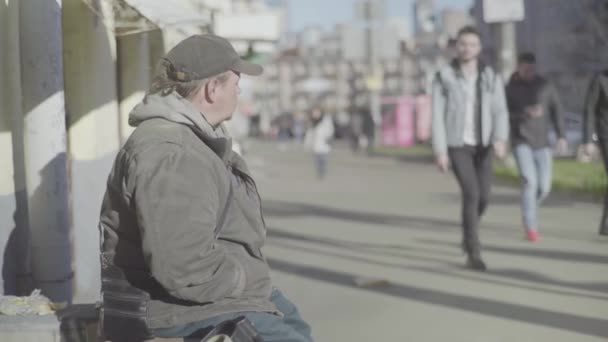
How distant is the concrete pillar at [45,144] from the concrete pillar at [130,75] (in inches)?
175

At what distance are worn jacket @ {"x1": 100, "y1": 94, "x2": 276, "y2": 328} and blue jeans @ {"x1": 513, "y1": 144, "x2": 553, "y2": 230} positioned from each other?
24.6 feet

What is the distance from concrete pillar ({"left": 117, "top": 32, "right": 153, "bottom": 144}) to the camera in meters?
10.8

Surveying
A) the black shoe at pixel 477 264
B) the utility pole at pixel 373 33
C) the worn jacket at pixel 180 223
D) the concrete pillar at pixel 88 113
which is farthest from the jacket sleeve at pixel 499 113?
the utility pole at pixel 373 33

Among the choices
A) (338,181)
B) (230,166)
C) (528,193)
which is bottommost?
(338,181)

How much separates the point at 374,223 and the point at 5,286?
7.82 meters

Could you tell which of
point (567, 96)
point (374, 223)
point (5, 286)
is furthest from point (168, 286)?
point (567, 96)

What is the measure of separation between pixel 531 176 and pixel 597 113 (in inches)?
36.7

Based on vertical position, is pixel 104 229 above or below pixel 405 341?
above

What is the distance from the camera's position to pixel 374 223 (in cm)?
1380

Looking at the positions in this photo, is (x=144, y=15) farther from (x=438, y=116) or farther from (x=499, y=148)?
(x=499, y=148)

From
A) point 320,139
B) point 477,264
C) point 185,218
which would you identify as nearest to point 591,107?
point 477,264

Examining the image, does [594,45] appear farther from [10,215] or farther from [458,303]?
[10,215]

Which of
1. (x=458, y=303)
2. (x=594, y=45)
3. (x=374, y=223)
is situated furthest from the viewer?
(x=594, y=45)

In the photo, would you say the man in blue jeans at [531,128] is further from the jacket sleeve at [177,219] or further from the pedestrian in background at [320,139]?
the pedestrian in background at [320,139]
